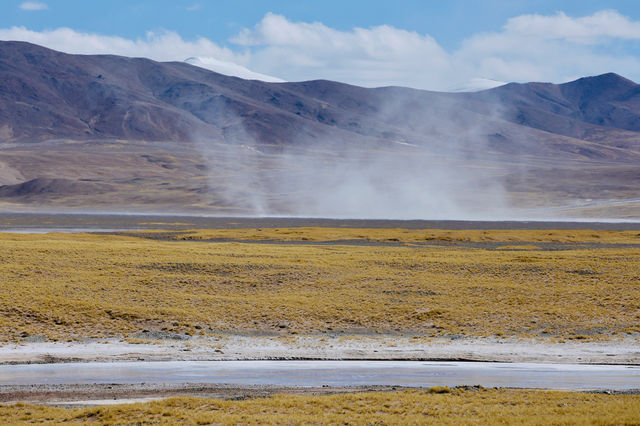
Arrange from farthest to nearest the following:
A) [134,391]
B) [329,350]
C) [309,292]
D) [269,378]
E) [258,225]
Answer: [258,225] → [309,292] → [329,350] → [269,378] → [134,391]

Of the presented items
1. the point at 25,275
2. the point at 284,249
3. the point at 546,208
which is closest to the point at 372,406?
the point at 25,275

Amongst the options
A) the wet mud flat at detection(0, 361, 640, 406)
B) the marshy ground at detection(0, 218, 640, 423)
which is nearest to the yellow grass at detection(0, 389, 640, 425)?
the marshy ground at detection(0, 218, 640, 423)

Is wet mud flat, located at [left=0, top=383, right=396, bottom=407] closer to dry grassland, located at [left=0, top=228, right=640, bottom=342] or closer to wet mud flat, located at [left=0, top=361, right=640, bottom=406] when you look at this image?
wet mud flat, located at [left=0, top=361, right=640, bottom=406]

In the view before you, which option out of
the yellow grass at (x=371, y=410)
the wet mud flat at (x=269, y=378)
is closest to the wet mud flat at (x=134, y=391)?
the wet mud flat at (x=269, y=378)

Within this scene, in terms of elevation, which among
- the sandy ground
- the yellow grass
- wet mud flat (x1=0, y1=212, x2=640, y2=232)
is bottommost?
wet mud flat (x1=0, y1=212, x2=640, y2=232)

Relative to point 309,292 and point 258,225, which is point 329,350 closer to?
point 309,292

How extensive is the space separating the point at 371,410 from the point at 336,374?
197 inches

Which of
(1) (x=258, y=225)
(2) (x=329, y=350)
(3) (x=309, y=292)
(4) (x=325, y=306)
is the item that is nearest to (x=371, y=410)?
(2) (x=329, y=350)

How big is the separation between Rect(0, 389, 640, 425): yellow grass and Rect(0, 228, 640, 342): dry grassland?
9943 mm

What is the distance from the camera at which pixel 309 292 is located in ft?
110

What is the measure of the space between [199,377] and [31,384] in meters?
4.37

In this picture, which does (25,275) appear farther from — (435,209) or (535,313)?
(435,209)

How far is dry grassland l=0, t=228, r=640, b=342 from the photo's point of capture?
Result: 1074 inches

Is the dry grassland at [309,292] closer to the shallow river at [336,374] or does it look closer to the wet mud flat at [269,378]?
the shallow river at [336,374]
